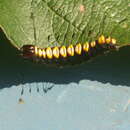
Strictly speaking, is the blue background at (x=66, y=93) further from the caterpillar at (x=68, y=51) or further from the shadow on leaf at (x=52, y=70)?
the caterpillar at (x=68, y=51)

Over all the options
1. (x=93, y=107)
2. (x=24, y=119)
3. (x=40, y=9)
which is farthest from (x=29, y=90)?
(x=40, y=9)

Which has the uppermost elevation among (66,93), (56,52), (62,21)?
(62,21)

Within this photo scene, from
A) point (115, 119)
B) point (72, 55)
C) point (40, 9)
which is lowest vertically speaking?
point (115, 119)

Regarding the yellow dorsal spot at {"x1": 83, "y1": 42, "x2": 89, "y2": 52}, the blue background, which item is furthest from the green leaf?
the blue background

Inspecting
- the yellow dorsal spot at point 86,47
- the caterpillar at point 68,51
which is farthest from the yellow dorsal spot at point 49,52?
the yellow dorsal spot at point 86,47

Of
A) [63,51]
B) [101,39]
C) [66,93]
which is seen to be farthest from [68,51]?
[66,93]

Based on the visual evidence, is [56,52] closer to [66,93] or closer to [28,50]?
[28,50]

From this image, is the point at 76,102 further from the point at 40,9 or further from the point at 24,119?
the point at 40,9
